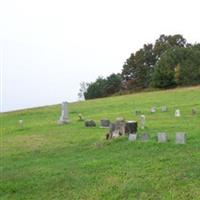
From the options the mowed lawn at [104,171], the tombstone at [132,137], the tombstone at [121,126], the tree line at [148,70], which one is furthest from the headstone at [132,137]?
the tree line at [148,70]

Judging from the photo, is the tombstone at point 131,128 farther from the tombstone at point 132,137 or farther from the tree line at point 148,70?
the tree line at point 148,70

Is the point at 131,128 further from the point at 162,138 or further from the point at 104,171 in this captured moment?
the point at 104,171

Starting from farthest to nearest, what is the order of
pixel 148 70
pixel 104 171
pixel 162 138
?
pixel 148 70
pixel 162 138
pixel 104 171

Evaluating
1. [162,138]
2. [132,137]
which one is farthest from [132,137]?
[162,138]

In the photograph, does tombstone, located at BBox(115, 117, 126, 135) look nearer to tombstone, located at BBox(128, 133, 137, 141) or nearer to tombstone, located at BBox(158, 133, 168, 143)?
tombstone, located at BBox(128, 133, 137, 141)

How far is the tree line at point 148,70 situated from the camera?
53.5 meters

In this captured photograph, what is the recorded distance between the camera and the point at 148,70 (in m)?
64.3

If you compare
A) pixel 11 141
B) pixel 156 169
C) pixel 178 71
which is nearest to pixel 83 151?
pixel 156 169

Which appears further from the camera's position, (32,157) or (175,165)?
(32,157)

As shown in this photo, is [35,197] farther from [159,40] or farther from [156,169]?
[159,40]

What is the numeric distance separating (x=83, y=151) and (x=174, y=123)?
6563mm

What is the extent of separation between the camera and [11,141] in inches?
700

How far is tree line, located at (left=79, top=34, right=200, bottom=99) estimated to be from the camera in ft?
176

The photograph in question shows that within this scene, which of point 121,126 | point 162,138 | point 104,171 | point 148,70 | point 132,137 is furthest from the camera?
point 148,70
